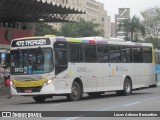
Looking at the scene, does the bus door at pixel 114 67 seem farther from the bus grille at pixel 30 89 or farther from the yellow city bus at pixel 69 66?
the bus grille at pixel 30 89

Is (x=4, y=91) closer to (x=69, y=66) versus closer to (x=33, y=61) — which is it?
(x=69, y=66)

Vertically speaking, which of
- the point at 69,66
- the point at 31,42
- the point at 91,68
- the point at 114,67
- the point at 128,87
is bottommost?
the point at 128,87

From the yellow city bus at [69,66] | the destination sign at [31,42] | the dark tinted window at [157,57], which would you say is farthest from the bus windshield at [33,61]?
the dark tinted window at [157,57]

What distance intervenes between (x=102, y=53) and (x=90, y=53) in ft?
4.15

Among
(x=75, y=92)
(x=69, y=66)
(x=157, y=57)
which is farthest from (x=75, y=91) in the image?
(x=157, y=57)

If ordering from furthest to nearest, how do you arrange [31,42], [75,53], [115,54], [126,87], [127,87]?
[127,87], [126,87], [115,54], [75,53], [31,42]

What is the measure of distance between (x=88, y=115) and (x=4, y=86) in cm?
1373

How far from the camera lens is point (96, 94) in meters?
27.8

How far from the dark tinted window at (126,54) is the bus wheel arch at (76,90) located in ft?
15.4

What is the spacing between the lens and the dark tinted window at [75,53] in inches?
913

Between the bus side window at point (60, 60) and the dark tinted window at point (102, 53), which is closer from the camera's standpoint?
the bus side window at point (60, 60)

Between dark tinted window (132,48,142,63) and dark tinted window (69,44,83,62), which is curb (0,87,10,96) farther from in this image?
dark tinted window (132,48,142,63)

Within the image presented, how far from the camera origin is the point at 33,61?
22.1 metres

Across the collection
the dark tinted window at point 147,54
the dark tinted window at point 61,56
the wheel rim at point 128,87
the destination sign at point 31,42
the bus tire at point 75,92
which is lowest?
the wheel rim at point 128,87
